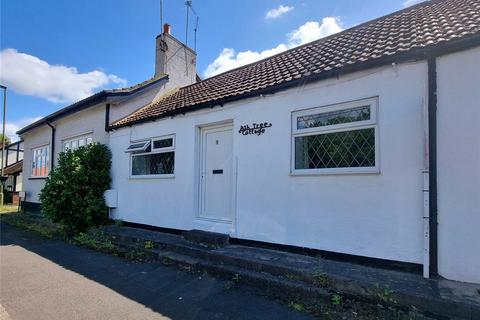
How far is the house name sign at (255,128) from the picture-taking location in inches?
232

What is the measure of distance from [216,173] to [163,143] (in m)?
2.06

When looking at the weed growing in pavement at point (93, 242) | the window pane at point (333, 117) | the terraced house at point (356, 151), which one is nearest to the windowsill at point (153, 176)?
the terraced house at point (356, 151)

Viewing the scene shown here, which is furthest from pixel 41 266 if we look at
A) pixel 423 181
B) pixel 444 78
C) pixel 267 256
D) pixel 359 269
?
pixel 444 78

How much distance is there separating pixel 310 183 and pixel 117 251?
464 centimetres

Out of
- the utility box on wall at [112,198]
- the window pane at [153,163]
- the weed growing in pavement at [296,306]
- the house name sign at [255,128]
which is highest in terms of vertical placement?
the house name sign at [255,128]

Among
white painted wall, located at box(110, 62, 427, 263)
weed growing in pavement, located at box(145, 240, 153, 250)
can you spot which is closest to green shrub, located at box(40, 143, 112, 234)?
white painted wall, located at box(110, 62, 427, 263)

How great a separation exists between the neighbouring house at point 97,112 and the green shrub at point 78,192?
1064 mm

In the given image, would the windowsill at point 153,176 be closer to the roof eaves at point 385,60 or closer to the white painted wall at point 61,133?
the white painted wall at point 61,133

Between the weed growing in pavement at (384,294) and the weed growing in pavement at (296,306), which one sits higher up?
the weed growing in pavement at (384,294)

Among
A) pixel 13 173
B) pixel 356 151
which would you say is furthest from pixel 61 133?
pixel 13 173

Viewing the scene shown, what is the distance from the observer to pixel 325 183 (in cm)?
502

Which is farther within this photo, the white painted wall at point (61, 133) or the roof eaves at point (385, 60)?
the white painted wall at point (61, 133)

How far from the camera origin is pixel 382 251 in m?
4.37

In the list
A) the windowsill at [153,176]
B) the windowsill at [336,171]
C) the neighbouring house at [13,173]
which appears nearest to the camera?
the windowsill at [336,171]
